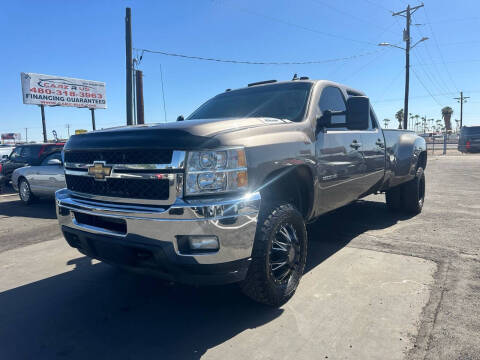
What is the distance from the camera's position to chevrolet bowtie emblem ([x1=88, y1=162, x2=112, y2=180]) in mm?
2645

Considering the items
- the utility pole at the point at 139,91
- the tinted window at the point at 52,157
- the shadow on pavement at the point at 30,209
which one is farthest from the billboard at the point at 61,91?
the tinted window at the point at 52,157

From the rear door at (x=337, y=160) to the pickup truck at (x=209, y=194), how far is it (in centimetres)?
2

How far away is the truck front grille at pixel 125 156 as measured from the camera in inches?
94.0

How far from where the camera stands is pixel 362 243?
454cm

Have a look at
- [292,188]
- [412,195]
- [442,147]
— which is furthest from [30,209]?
[442,147]

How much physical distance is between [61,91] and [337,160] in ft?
102

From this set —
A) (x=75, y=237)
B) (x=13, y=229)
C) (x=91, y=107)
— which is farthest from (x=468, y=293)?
(x=91, y=107)

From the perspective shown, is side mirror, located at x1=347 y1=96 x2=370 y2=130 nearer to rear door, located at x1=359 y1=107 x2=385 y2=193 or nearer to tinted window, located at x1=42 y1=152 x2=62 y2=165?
rear door, located at x1=359 y1=107 x2=385 y2=193

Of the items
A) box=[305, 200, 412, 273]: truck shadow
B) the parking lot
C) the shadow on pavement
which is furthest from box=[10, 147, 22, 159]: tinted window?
box=[305, 200, 412, 273]: truck shadow

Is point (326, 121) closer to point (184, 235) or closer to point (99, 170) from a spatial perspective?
point (184, 235)

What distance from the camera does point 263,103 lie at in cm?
389

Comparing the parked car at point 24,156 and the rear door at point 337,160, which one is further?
the parked car at point 24,156

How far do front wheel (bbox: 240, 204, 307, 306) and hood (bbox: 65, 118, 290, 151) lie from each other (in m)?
0.71

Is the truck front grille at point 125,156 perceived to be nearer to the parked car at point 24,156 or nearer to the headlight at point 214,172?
the headlight at point 214,172
